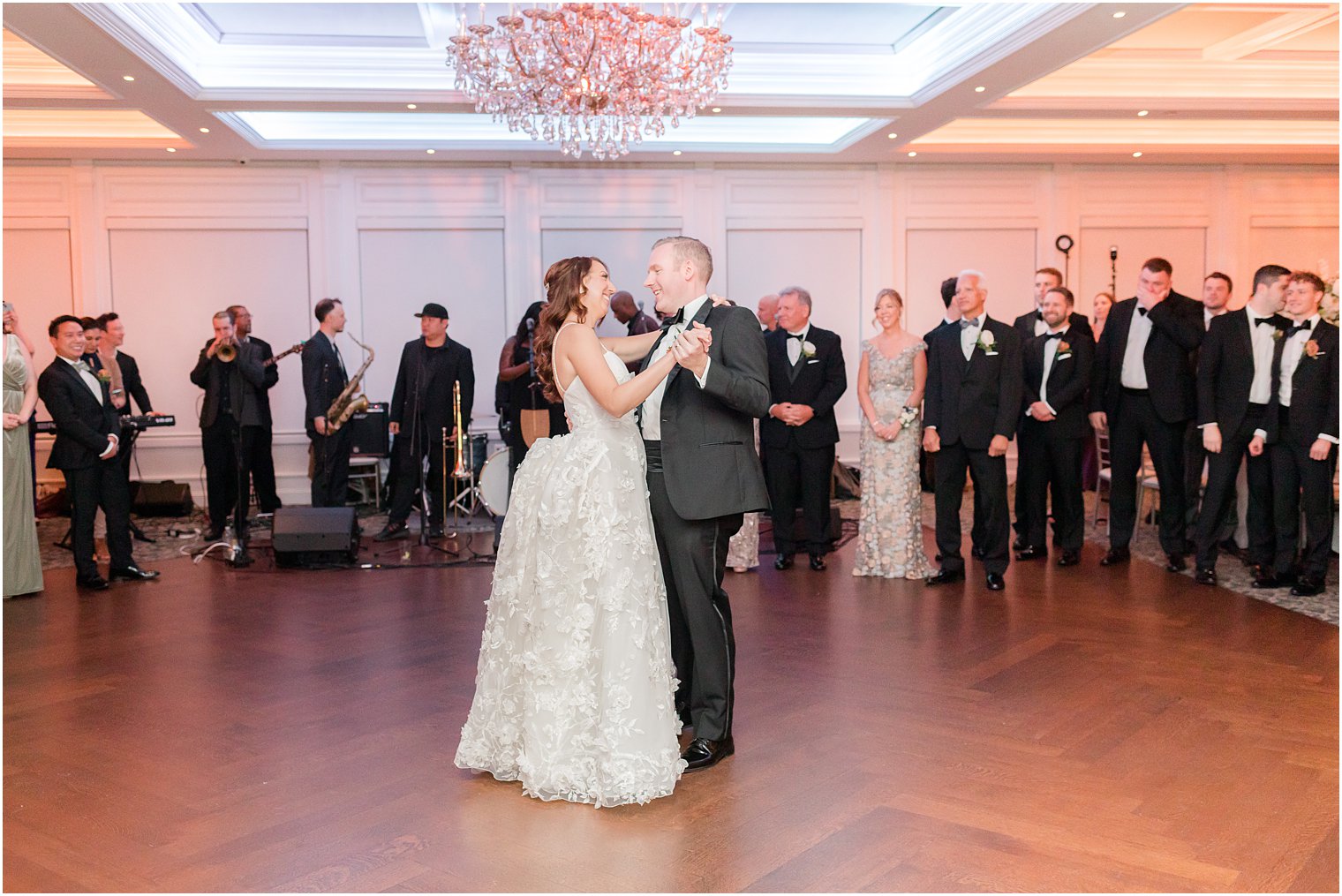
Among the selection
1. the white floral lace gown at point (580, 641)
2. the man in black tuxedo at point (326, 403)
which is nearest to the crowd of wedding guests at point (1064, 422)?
the white floral lace gown at point (580, 641)

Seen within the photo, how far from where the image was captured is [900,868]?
291cm

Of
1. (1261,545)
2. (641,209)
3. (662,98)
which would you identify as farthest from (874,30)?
(1261,545)

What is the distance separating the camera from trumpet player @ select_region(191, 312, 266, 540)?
26.2ft

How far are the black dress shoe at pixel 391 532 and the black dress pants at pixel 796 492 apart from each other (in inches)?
122

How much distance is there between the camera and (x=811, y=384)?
270 inches

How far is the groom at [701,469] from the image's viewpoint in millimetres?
3623

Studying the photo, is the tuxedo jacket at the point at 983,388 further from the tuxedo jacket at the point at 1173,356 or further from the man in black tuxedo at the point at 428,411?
the man in black tuxedo at the point at 428,411

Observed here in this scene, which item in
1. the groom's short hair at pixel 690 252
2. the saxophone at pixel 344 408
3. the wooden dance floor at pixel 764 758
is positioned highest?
the groom's short hair at pixel 690 252

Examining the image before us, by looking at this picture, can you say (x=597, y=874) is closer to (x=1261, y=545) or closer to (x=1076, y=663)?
(x=1076, y=663)

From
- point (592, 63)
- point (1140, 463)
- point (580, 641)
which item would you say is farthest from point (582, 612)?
point (1140, 463)

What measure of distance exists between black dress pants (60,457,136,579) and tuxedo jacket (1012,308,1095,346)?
5.84 metres

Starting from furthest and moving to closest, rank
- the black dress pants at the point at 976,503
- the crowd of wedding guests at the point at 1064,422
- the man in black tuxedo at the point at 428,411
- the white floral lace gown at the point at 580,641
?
the man in black tuxedo at the point at 428,411, the black dress pants at the point at 976,503, the crowd of wedding guests at the point at 1064,422, the white floral lace gown at the point at 580,641

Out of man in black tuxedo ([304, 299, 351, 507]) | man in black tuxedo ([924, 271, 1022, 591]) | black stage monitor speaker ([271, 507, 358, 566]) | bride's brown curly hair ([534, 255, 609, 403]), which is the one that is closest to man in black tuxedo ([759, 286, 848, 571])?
man in black tuxedo ([924, 271, 1022, 591])

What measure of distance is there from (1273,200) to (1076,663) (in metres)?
8.69
